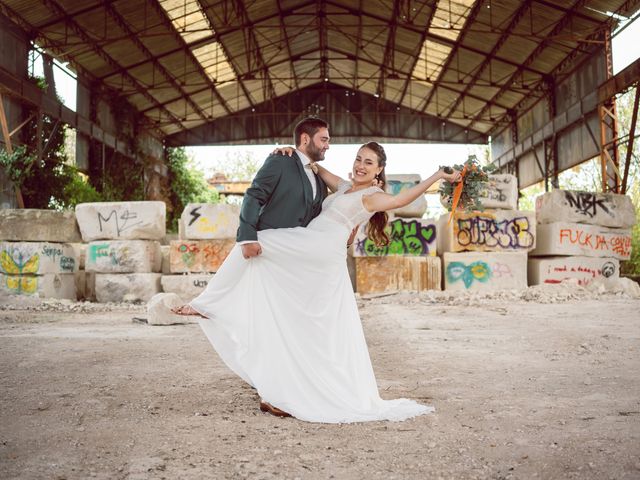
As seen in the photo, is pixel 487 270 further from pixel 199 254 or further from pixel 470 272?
pixel 199 254

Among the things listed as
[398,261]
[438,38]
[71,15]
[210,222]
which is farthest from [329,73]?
[398,261]

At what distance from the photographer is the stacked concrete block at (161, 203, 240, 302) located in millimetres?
10188

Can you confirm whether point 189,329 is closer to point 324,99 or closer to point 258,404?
point 258,404

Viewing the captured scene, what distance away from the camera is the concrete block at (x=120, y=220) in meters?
10.1

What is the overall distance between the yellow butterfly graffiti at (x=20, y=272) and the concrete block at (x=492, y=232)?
6932mm

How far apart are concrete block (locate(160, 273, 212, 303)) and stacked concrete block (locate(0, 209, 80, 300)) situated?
5.78ft

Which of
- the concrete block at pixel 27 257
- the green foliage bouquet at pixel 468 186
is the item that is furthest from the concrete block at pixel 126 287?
the green foliage bouquet at pixel 468 186

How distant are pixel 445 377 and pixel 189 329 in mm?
3875

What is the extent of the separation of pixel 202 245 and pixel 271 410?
24.4 ft

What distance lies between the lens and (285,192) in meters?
3.23

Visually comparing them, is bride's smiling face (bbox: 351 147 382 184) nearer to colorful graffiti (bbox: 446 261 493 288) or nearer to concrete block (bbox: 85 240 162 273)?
colorful graffiti (bbox: 446 261 493 288)

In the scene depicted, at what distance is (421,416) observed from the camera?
293 centimetres

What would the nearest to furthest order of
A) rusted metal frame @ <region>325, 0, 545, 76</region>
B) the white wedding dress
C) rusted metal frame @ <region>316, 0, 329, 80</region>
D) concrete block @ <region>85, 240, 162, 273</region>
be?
1. the white wedding dress
2. concrete block @ <region>85, 240, 162, 273</region>
3. rusted metal frame @ <region>325, 0, 545, 76</region>
4. rusted metal frame @ <region>316, 0, 329, 80</region>

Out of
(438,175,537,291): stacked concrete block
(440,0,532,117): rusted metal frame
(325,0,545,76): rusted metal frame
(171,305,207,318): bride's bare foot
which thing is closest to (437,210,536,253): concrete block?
(438,175,537,291): stacked concrete block
